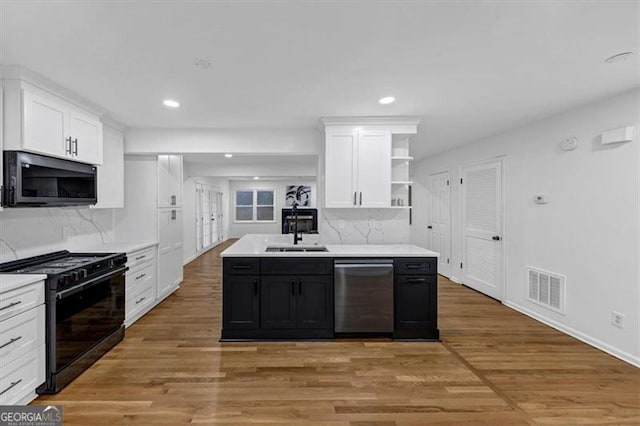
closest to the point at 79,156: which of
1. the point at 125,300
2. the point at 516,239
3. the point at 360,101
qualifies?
the point at 125,300

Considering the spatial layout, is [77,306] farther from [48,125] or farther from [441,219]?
[441,219]

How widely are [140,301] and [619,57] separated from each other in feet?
16.3

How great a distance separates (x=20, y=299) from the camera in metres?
2.01

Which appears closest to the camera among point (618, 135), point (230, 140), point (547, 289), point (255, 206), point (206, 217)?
point (618, 135)

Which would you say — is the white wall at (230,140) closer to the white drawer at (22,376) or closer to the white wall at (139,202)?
the white wall at (139,202)

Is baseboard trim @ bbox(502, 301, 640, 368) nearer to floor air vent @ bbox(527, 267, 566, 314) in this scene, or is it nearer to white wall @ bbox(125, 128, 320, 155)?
floor air vent @ bbox(527, 267, 566, 314)

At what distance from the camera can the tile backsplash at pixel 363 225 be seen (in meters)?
3.84

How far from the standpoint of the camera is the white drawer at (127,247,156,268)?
336 cm

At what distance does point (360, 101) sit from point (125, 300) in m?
3.20

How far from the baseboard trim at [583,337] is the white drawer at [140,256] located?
4764mm

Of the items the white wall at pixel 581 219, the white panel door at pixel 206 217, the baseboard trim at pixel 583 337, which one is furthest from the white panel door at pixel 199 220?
the baseboard trim at pixel 583 337

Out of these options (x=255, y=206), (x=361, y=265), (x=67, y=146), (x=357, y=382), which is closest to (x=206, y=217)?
(x=255, y=206)

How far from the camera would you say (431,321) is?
3174 millimetres

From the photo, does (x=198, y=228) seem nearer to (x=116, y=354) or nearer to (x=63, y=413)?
(x=116, y=354)
